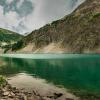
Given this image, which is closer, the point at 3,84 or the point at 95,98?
the point at 95,98

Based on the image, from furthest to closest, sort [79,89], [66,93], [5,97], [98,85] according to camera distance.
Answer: [98,85] < [79,89] < [66,93] < [5,97]

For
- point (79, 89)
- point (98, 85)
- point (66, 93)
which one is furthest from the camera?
point (98, 85)

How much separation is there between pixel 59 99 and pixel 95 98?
499 centimetres

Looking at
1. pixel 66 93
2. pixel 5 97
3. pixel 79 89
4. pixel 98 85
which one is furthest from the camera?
pixel 98 85

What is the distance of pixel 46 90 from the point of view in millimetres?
46625

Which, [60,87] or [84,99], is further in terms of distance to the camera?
[60,87]

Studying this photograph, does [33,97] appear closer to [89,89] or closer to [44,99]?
[44,99]

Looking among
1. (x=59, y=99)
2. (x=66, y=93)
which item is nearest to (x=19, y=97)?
(x=59, y=99)

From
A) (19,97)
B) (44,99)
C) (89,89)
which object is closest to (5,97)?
(19,97)

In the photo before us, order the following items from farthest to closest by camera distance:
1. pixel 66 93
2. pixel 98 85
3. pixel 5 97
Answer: pixel 98 85 < pixel 66 93 < pixel 5 97

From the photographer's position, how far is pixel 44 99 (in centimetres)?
3838

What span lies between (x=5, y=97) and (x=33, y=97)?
4012mm

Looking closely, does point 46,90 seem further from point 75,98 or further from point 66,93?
point 75,98

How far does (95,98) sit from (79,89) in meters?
8.27
